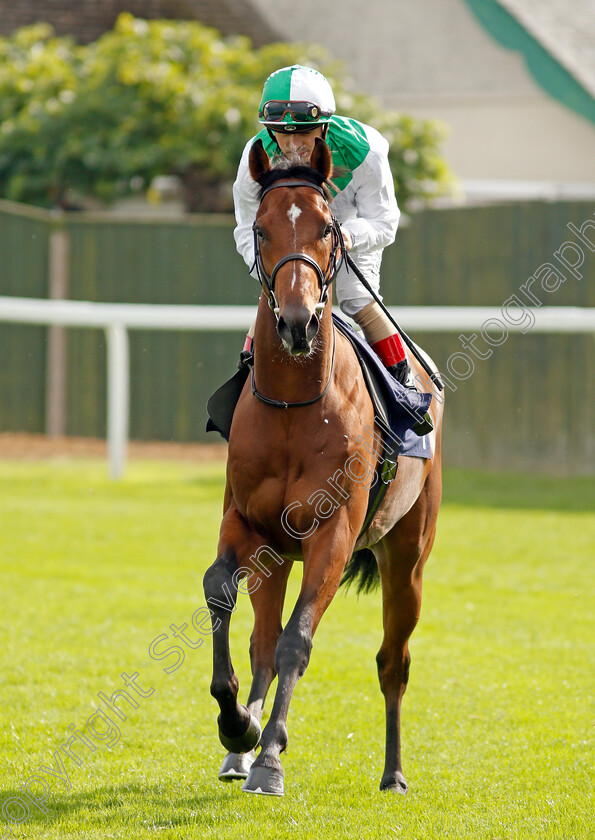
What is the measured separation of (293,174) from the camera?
371cm

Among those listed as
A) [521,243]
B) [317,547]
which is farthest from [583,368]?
[317,547]

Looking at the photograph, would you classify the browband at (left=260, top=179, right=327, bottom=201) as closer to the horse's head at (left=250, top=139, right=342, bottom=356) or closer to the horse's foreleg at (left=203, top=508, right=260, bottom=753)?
the horse's head at (left=250, top=139, right=342, bottom=356)

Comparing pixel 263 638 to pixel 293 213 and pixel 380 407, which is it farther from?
pixel 293 213

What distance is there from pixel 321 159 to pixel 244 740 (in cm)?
197

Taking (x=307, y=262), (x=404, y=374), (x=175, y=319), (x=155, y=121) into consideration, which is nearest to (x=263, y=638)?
(x=404, y=374)

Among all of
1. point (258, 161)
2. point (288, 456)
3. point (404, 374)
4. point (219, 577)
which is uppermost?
point (258, 161)

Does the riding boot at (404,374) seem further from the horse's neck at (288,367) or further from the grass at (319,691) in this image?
the grass at (319,691)

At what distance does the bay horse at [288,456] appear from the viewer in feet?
11.6

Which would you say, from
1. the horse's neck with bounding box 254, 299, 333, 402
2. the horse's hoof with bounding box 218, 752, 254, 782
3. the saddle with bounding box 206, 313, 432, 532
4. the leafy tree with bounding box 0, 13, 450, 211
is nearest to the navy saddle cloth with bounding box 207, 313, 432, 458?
the saddle with bounding box 206, 313, 432, 532

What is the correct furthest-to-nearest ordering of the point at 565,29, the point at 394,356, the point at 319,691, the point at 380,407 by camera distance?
the point at 565,29, the point at 319,691, the point at 394,356, the point at 380,407

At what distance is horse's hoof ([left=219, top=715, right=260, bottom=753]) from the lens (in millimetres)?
3836

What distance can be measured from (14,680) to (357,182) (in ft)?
9.72

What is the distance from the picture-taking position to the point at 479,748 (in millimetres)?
4684

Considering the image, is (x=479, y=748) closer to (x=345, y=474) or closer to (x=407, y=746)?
(x=407, y=746)
